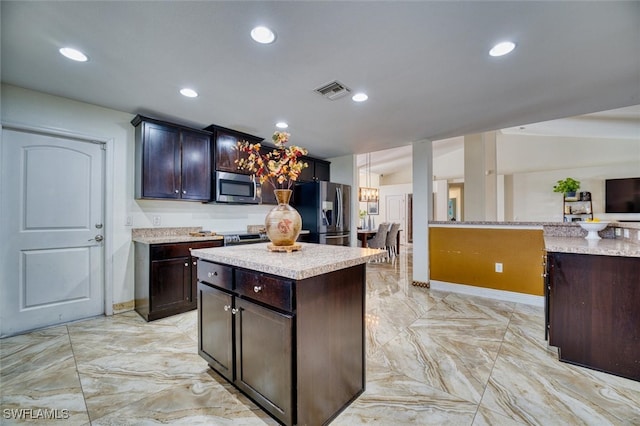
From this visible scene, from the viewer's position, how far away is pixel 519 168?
8648mm

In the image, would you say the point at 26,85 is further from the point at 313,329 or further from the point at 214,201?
the point at 313,329

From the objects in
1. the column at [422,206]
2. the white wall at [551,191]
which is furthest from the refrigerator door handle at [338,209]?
the white wall at [551,191]

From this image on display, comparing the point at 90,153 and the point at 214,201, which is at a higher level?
the point at 90,153

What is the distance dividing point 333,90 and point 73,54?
1.99 meters

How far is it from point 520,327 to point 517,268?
107 cm

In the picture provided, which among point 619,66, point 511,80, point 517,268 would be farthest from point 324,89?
point 517,268

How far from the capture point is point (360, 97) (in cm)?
262

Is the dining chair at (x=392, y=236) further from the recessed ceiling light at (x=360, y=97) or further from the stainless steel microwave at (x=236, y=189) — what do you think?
the recessed ceiling light at (x=360, y=97)

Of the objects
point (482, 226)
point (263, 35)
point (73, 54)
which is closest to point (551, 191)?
point (482, 226)

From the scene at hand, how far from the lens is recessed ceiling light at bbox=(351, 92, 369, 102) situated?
256cm

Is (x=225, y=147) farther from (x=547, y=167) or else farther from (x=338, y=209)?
(x=547, y=167)

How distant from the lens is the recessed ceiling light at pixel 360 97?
8.39ft

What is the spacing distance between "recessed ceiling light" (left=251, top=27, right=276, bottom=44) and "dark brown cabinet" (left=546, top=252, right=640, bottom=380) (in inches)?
100

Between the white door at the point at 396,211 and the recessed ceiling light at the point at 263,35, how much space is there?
350 inches
